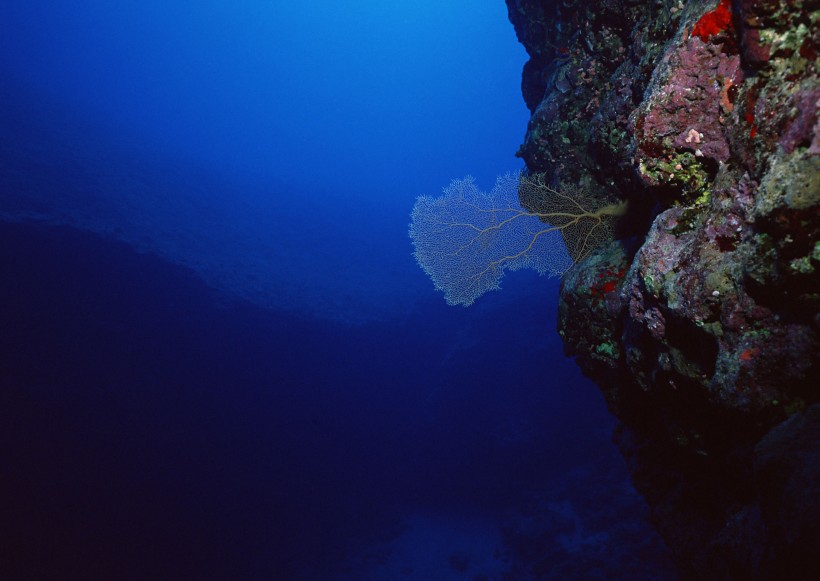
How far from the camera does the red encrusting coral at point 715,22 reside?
8.46 ft

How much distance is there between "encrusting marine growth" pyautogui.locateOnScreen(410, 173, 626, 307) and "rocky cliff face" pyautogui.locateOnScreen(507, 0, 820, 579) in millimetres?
1295

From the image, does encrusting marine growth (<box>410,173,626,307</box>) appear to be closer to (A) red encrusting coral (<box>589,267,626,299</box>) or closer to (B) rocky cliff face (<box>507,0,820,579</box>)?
(A) red encrusting coral (<box>589,267,626,299</box>)

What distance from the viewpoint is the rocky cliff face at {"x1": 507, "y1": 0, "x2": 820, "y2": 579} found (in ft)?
6.15

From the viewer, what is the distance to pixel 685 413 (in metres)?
3.30

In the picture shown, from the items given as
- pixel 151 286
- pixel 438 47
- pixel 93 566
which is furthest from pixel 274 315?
pixel 438 47

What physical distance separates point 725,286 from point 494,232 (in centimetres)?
425

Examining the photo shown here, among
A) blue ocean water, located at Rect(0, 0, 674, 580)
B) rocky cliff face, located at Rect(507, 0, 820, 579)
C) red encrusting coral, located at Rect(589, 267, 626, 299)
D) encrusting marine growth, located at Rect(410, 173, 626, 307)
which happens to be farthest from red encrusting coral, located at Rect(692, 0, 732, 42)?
blue ocean water, located at Rect(0, 0, 674, 580)

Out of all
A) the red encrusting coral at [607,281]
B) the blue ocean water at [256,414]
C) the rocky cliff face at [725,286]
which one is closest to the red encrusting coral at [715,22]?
the rocky cliff face at [725,286]

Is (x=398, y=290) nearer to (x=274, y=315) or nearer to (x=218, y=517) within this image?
(x=274, y=315)

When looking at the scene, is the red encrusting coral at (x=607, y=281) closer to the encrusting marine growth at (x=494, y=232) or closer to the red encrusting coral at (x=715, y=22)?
the encrusting marine growth at (x=494, y=232)

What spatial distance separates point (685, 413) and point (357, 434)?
17432 mm

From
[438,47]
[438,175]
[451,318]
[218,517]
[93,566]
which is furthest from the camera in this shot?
[438,47]

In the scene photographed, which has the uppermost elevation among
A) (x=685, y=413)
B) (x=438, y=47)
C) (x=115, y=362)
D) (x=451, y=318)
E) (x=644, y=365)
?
(x=438, y=47)

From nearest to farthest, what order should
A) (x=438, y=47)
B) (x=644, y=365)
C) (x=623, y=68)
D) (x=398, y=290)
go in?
(x=644, y=365) < (x=623, y=68) < (x=398, y=290) < (x=438, y=47)
